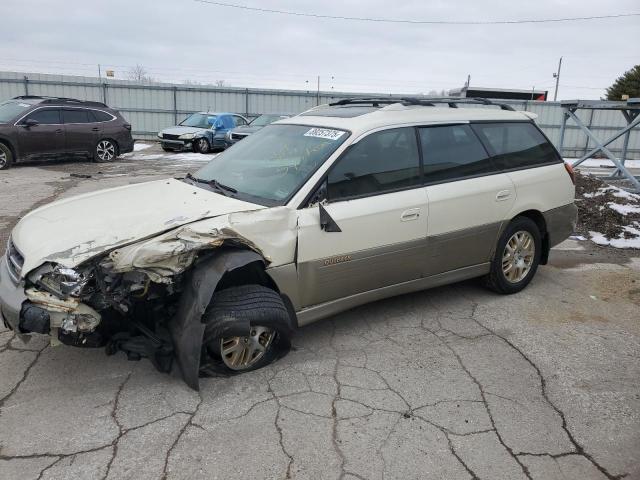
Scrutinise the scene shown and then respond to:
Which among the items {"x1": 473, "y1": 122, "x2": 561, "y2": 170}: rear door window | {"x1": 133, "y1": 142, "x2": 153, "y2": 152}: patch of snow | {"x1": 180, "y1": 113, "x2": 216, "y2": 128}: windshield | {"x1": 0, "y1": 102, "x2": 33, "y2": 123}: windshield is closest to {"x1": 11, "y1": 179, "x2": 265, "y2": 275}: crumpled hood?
{"x1": 473, "y1": 122, "x2": 561, "y2": 170}: rear door window

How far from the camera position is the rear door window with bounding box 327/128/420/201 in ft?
12.3

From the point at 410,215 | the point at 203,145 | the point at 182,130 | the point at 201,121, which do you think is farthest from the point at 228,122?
the point at 410,215

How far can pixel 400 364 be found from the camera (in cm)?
365

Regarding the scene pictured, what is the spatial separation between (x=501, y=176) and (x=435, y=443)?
106 inches

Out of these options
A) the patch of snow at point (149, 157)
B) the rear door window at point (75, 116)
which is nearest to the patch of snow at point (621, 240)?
the rear door window at point (75, 116)

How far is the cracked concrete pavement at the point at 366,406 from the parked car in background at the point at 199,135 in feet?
47.7

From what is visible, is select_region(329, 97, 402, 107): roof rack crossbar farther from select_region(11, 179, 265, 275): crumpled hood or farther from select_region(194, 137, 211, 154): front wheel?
select_region(194, 137, 211, 154): front wheel

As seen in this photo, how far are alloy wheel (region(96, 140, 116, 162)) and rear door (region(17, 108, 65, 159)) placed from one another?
3.79 feet

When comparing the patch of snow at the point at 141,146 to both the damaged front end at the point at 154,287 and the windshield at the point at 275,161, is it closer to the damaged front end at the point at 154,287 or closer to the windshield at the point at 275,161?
the windshield at the point at 275,161

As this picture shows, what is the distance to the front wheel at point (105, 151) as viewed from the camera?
14576 millimetres

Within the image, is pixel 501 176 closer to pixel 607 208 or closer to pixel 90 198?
pixel 90 198

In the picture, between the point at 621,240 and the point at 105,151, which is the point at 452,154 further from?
the point at 105,151

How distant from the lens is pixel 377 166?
398 centimetres

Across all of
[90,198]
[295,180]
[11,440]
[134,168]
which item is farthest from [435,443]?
[134,168]
